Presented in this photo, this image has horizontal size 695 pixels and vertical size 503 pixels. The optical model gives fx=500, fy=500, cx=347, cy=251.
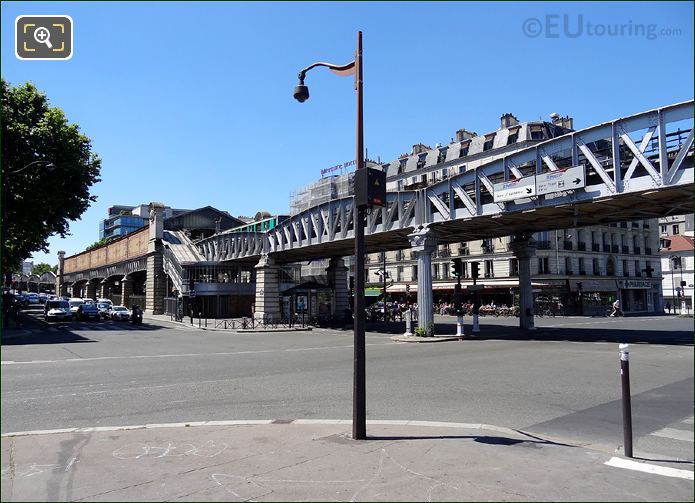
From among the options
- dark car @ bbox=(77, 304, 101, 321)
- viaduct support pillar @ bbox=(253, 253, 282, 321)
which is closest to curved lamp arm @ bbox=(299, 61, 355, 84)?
viaduct support pillar @ bbox=(253, 253, 282, 321)

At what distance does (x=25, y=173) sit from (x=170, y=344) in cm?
1914

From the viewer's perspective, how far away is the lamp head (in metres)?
9.41

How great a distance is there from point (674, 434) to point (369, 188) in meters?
6.00

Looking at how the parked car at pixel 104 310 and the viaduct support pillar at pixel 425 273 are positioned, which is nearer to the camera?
the viaduct support pillar at pixel 425 273

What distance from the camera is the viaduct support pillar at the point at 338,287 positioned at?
45.0m

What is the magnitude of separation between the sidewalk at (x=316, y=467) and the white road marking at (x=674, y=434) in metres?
1.74

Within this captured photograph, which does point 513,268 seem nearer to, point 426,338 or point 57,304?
point 426,338

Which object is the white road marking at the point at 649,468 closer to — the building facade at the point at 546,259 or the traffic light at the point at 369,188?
the traffic light at the point at 369,188

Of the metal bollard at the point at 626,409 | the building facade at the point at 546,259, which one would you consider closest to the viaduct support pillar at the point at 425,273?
the metal bollard at the point at 626,409

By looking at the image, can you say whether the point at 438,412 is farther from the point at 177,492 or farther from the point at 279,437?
the point at 177,492

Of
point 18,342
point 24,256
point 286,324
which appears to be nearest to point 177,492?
point 18,342

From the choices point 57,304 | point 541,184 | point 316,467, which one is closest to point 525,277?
point 541,184

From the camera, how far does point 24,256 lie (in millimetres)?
49219

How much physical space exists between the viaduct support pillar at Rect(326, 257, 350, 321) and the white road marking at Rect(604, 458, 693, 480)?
3869 centimetres
